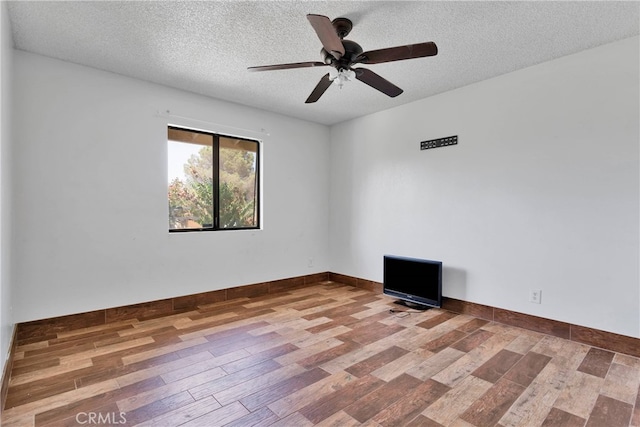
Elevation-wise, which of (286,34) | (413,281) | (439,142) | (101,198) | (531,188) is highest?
(286,34)

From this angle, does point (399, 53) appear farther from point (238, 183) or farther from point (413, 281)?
point (238, 183)

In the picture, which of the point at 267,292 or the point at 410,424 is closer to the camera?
the point at 410,424

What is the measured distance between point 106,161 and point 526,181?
13.3 ft

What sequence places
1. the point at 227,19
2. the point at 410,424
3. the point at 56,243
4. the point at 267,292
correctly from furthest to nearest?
1. the point at 267,292
2. the point at 56,243
3. the point at 227,19
4. the point at 410,424

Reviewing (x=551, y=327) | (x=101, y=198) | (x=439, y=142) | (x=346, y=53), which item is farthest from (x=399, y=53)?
(x=101, y=198)

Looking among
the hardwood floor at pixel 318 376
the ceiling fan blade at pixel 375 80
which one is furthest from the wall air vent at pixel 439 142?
the hardwood floor at pixel 318 376

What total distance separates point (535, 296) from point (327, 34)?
2.92 m

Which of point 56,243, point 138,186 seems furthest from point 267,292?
point 56,243

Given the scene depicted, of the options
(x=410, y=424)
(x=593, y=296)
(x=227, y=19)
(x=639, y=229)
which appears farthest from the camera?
(x=593, y=296)

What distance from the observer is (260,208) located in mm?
4426

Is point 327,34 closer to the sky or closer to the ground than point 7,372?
closer to the sky

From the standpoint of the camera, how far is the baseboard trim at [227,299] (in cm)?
264

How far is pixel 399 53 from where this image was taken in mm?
2092

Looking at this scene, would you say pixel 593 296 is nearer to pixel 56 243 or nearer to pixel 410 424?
pixel 410 424
